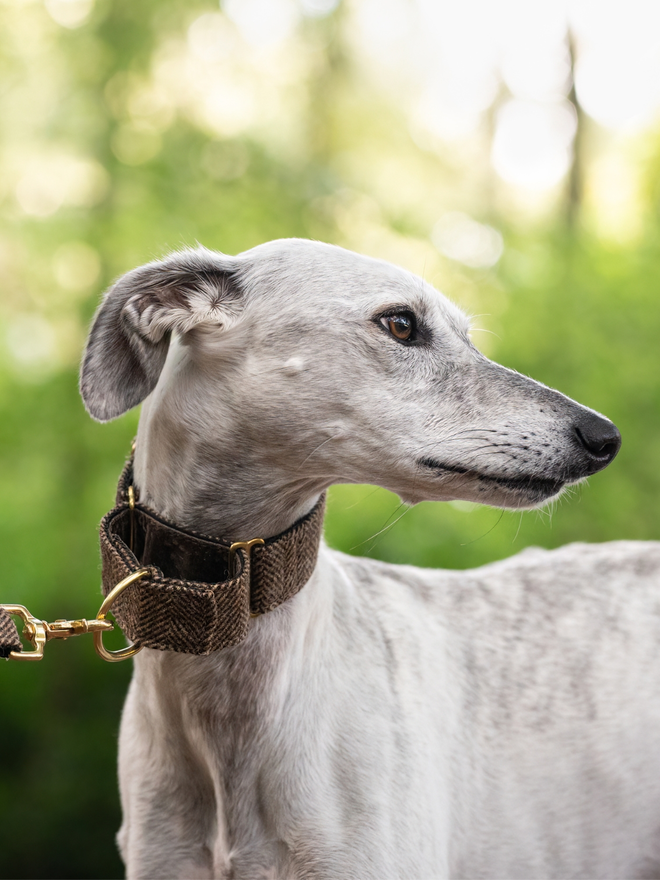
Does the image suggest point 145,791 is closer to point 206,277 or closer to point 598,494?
point 206,277

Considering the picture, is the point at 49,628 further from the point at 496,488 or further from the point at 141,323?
the point at 496,488

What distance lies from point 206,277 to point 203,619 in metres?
0.83

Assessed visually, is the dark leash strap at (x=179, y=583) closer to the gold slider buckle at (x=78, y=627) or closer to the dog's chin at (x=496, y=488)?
the gold slider buckle at (x=78, y=627)

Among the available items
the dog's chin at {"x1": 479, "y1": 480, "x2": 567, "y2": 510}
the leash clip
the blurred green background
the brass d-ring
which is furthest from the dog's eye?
the blurred green background

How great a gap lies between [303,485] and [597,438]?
2.26 ft

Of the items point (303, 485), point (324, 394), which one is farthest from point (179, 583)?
point (324, 394)

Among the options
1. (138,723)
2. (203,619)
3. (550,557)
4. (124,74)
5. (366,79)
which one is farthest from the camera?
(366,79)

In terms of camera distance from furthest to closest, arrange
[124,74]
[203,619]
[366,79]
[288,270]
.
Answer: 1. [366,79]
2. [124,74]
3. [288,270]
4. [203,619]

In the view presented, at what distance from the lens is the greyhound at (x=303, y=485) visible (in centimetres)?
185

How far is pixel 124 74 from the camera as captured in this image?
4609 mm

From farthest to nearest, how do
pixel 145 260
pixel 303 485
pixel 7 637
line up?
pixel 145 260 < pixel 303 485 < pixel 7 637

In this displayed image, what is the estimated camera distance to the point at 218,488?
1.88 metres

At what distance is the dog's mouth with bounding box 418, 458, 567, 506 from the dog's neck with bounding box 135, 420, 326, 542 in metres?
0.31

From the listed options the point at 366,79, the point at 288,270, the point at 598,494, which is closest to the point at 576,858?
the point at 288,270
